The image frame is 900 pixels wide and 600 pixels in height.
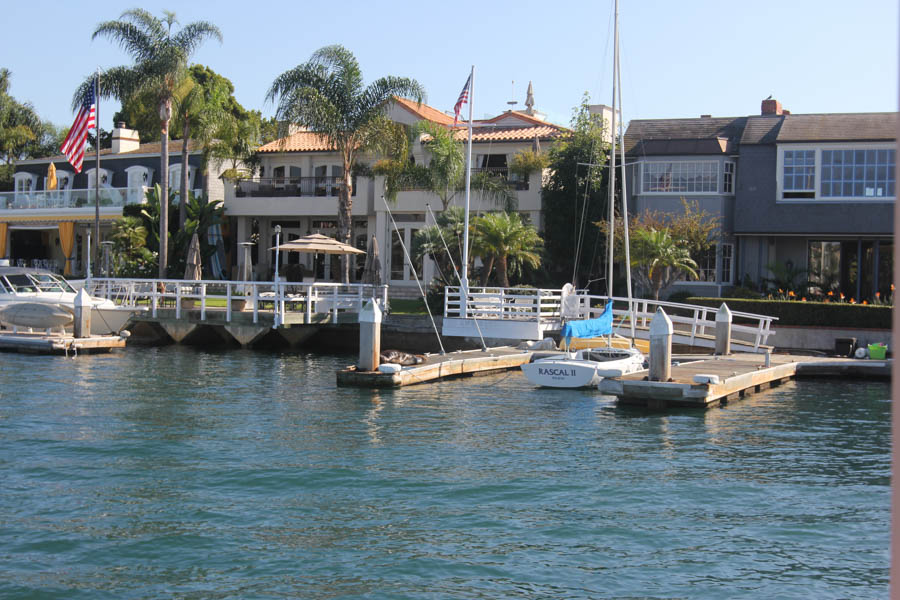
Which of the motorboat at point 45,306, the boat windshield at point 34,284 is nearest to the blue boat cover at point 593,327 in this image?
the motorboat at point 45,306

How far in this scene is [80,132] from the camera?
1602 inches

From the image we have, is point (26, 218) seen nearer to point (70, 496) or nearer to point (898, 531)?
point (70, 496)

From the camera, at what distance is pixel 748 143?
122 ft

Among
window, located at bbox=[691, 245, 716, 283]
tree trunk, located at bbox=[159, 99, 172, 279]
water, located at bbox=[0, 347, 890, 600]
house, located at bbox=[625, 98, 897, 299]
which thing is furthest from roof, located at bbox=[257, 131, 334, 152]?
water, located at bbox=[0, 347, 890, 600]

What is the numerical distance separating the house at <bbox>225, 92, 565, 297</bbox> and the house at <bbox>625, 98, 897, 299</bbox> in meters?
6.01

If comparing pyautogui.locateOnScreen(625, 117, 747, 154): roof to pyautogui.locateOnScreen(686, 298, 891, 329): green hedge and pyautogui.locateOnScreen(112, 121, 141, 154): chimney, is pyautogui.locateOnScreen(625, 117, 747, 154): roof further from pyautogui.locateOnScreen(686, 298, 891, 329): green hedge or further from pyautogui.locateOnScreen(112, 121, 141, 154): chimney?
pyautogui.locateOnScreen(112, 121, 141, 154): chimney

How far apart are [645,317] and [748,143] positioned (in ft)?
36.7

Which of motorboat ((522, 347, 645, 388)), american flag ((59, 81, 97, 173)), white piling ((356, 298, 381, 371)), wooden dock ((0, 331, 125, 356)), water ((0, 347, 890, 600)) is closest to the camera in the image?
water ((0, 347, 890, 600))

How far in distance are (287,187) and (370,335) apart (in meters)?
24.7

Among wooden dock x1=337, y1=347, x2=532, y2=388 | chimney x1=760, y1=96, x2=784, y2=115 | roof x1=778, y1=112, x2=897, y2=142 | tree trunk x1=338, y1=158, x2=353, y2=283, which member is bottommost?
wooden dock x1=337, y1=347, x2=532, y2=388

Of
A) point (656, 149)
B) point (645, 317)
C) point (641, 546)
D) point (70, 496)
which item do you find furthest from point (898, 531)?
point (656, 149)

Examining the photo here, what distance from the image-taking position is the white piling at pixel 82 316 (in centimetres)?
3092

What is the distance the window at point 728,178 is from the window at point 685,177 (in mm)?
380

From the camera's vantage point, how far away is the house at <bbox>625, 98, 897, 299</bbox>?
35.2 m
